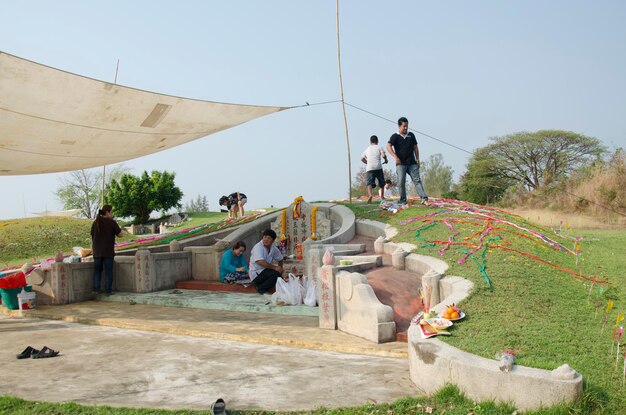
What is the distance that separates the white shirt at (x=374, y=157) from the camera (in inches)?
490

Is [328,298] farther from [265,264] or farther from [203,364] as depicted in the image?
[265,264]

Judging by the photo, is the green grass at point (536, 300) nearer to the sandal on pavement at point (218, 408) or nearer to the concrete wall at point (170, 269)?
the sandal on pavement at point (218, 408)

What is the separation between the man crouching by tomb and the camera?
9.28 meters

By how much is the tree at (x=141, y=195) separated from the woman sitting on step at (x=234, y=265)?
1237 inches

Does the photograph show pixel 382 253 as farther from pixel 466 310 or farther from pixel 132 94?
pixel 132 94

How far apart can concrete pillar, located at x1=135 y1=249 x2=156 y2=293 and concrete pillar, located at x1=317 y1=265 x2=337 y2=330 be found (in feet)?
15.9

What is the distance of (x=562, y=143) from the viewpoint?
31.9 m

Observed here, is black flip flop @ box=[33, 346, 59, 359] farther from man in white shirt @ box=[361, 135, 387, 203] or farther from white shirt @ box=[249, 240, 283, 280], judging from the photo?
man in white shirt @ box=[361, 135, 387, 203]

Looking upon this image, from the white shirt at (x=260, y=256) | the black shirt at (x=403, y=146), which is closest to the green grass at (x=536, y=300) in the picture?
the black shirt at (x=403, y=146)

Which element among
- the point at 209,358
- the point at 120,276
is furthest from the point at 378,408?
the point at 120,276

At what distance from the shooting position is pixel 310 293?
26.9 feet

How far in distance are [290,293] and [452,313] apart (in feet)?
10.9

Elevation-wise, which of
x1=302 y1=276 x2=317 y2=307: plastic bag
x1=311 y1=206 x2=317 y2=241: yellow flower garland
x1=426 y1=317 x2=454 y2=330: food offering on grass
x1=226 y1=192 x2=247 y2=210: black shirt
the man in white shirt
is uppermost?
the man in white shirt

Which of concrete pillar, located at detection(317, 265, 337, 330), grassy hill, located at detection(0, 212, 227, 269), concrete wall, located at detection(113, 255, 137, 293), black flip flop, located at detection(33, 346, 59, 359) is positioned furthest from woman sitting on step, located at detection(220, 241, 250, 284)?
grassy hill, located at detection(0, 212, 227, 269)
